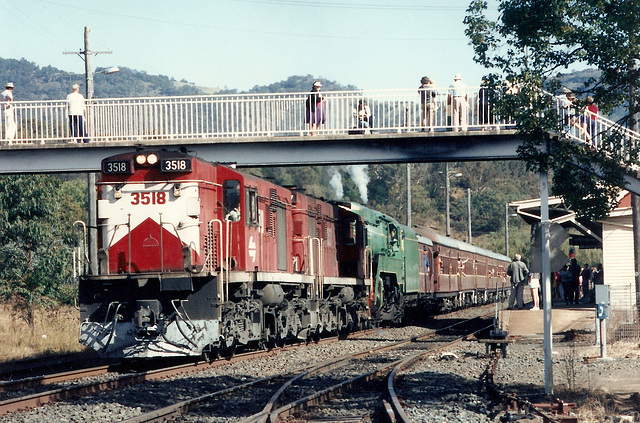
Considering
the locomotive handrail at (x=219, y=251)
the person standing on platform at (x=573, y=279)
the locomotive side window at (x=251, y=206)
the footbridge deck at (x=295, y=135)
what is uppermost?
the footbridge deck at (x=295, y=135)

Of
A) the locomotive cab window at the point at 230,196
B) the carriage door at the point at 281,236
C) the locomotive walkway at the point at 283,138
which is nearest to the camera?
the locomotive cab window at the point at 230,196

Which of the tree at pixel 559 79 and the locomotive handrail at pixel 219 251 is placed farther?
the locomotive handrail at pixel 219 251

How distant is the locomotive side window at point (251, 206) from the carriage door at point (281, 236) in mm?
2128

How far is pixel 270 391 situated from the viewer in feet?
42.5

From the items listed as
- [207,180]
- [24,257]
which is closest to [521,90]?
[207,180]

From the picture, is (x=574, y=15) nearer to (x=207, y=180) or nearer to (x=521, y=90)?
(x=521, y=90)

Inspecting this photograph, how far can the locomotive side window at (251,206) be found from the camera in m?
17.2

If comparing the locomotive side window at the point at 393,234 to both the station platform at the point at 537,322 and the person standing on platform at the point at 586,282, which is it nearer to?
the station platform at the point at 537,322

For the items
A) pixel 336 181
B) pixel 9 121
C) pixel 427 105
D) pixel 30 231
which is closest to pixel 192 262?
pixel 427 105

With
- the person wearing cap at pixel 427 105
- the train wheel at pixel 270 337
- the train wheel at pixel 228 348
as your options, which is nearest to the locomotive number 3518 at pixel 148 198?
the train wheel at pixel 228 348

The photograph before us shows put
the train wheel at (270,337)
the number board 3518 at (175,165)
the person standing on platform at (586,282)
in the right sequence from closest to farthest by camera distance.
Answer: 1. the number board 3518 at (175,165)
2. the train wheel at (270,337)
3. the person standing on platform at (586,282)

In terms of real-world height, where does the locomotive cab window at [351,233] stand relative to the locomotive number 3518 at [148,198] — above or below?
below

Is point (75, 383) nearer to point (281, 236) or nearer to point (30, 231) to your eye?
point (281, 236)

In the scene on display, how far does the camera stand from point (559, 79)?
12.3 metres
